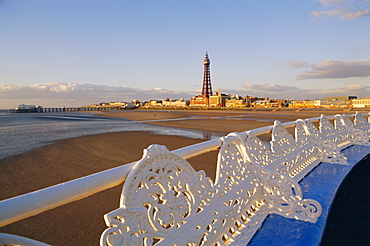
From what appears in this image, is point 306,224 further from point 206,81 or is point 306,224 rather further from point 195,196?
point 206,81

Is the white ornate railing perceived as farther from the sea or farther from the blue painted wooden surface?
the sea

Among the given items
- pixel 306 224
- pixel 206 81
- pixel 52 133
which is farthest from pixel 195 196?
pixel 206 81

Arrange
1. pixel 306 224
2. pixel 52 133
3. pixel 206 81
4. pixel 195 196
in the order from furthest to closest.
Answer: pixel 206 81 < pixel 52 133 < pixel 306 224 < pixel 195 196

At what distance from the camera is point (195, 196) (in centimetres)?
128

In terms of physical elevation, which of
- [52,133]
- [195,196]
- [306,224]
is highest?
[195,196]

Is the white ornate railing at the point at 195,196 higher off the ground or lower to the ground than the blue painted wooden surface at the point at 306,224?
higher

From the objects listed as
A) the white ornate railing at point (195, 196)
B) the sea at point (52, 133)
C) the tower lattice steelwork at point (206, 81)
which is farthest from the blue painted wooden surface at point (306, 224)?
the tower lattice steelwork at point (206, 81)

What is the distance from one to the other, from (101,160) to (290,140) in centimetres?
624

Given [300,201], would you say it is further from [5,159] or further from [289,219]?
[5,159]

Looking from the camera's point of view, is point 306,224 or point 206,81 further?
point 206,81

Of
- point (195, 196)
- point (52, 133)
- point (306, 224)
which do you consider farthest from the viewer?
point (52, 133)

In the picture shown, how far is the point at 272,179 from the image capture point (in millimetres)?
2000

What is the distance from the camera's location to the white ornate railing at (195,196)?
0.86m

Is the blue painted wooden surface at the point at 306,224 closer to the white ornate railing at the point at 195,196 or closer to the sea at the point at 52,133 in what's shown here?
the white ornate railing at the point at 195,196
